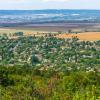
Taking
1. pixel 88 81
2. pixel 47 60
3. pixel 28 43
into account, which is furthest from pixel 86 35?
pixel 88 81

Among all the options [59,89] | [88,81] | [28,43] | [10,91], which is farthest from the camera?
[28,43]

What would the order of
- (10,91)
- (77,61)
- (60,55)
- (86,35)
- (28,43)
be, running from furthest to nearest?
(86,35) < (28,43) < (60,55) < (77,61) < (10,91)

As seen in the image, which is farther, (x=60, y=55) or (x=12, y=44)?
(x=12, y=44)

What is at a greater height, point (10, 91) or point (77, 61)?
point (10, 91)

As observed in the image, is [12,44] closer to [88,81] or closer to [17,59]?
[17,59]

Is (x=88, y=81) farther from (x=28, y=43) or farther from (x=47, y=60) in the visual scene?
(x=28, y=43)

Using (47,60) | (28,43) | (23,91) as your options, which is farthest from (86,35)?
(23,91)
